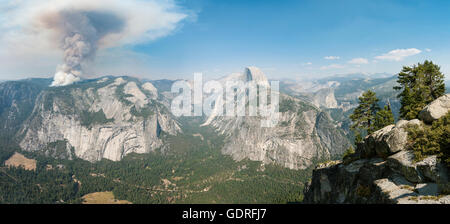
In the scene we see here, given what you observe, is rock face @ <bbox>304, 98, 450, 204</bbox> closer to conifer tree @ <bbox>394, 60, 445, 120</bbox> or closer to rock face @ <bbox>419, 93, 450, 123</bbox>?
rock face @ <bbox>419, 93, 450, 123</bbox>

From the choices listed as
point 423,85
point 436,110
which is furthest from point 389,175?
point 423,85

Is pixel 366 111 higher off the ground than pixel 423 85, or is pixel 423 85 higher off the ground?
pixel 423 85

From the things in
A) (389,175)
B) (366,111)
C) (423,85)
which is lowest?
(389,175)

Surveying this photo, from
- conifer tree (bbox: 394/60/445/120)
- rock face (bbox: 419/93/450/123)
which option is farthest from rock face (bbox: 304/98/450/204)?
conifer tree (bbox: 394/60/445/120)

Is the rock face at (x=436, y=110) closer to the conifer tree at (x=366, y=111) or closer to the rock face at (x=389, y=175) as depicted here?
the rock face at (x=389, y=175)

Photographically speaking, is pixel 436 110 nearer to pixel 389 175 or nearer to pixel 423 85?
pixel 389 175

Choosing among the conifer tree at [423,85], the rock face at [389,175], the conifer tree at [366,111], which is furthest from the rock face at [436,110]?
the conifer tree at [366,111]

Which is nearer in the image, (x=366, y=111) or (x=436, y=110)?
(x=436, y=110)
